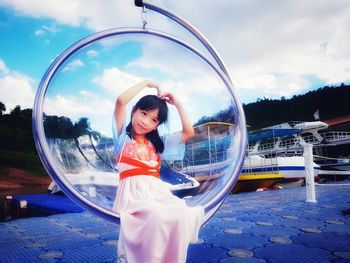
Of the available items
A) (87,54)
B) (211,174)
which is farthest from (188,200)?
(87,54)

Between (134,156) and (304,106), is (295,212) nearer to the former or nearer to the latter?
(134,156)

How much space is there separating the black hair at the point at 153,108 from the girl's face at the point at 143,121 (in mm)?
17

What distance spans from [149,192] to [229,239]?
3.77 ft

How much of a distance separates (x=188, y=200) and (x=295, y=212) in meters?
2.18

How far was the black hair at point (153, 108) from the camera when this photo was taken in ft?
4.85

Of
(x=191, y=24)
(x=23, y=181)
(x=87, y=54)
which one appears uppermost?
(x=191, y=24)

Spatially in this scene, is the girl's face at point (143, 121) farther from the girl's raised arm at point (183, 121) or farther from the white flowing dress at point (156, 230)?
the white flowing dress at point (156, 230)

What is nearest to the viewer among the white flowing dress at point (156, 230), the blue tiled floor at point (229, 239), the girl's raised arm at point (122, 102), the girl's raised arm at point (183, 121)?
the white flowing dress at point (156, 230)

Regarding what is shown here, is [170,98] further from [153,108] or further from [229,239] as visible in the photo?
[229,239]

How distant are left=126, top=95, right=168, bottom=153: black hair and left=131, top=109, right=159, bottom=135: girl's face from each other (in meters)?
0.02

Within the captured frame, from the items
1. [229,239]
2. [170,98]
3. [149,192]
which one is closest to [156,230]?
[149,192]

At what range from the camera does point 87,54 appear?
4.99 feet

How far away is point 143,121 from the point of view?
1.47 meters

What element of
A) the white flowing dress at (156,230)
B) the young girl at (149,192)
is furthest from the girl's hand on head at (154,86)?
the white flowing dress at (156,230)
